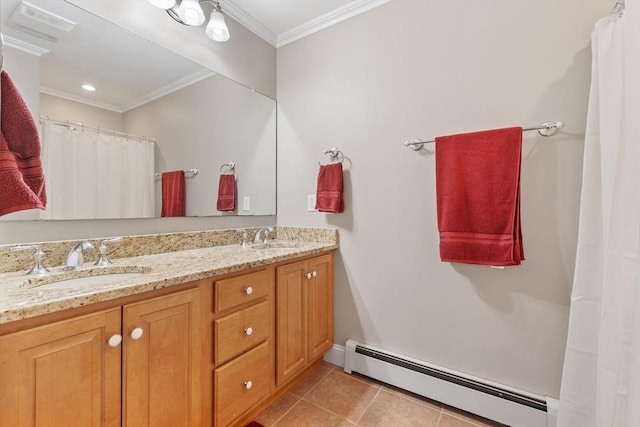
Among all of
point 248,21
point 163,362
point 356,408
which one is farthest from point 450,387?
point 248,21

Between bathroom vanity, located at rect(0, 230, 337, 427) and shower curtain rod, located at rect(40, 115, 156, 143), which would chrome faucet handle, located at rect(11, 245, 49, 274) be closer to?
bathroom vanity, located at rect(0, 230, 337, 427)

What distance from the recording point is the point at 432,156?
1.59 m

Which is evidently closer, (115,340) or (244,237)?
(115,340)

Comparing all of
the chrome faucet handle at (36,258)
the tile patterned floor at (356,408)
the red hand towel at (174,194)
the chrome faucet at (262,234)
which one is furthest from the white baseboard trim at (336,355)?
the chrome faucet handle at (36,258)

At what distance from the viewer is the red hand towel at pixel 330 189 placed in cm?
181

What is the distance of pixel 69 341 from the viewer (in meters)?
0.77

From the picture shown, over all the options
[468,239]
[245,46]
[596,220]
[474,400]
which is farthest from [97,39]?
[474,400]

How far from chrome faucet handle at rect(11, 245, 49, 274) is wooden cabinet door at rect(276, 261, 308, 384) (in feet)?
3.07

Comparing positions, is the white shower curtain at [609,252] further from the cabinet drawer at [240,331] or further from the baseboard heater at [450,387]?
the cabinet drawer at [240,331]

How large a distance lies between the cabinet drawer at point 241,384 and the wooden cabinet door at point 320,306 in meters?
0.39

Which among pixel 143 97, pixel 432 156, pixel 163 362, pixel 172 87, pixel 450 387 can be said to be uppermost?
pixel 172 87

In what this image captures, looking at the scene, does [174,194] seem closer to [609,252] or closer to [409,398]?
[409,398]

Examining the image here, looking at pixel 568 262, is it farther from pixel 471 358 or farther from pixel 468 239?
pixel 471 358

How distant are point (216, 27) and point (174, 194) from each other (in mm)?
986
